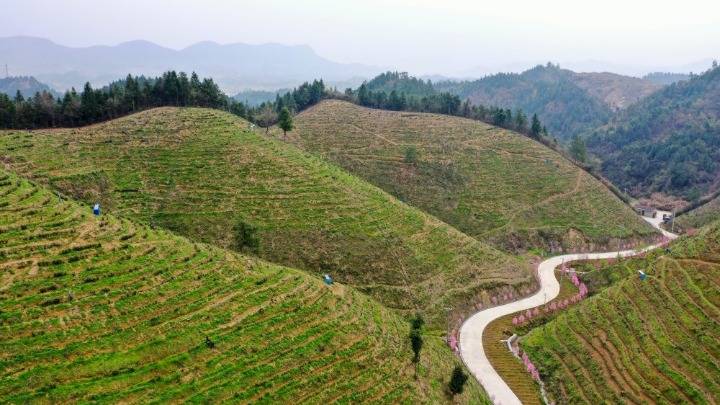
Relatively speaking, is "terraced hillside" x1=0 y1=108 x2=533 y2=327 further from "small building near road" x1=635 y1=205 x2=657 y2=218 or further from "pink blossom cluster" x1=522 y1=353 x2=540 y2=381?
"small building near road" x1=635 y1=205 x2=657 y2=218

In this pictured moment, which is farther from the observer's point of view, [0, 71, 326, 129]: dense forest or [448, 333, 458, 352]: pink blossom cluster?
[0, 71, 326, 129]: dense forest

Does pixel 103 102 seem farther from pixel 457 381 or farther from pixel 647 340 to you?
pixel 647 340

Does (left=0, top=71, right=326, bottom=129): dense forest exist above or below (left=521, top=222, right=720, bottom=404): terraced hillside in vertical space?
above

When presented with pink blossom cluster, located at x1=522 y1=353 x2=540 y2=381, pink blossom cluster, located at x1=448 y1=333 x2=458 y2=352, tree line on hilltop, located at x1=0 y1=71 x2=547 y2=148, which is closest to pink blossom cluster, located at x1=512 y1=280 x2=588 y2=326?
pink blossom cluster, located at x1=522 y1=353 x2=540 y2=381

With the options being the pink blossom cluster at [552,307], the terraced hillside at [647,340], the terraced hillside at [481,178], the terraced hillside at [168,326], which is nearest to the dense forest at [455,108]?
the terraced hillside at [481,178]

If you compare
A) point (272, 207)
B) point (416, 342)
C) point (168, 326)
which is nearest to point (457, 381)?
point (416, 342)

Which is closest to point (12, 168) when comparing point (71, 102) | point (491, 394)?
point (71, 102)

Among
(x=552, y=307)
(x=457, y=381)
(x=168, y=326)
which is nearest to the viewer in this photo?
(x=168, y=326)
